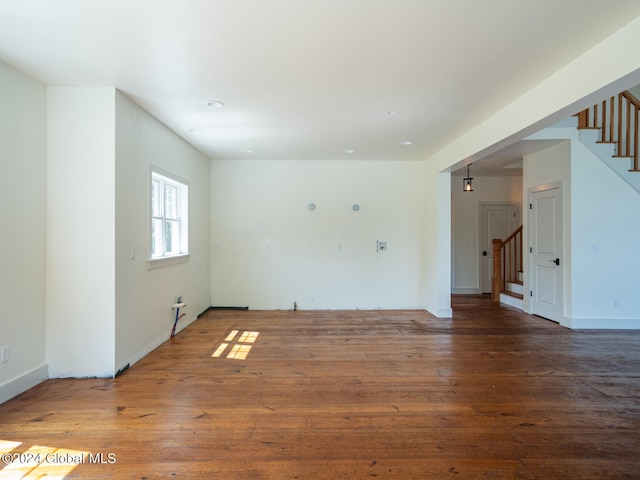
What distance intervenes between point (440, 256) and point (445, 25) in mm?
3799

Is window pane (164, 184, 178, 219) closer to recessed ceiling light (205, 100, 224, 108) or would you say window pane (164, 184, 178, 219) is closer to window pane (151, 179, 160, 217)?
window pane (151, 179, 160, 217)

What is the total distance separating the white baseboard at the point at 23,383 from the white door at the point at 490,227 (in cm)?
783

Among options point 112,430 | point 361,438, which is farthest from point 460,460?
point 112,430

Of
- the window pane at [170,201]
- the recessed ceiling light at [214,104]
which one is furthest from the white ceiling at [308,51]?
the window pane at [170,201]

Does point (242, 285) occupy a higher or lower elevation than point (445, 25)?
lower

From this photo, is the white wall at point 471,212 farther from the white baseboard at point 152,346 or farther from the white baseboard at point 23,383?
the white baseboard at point 23,383

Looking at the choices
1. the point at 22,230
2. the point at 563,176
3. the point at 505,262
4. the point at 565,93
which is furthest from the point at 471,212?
the point at 22,230

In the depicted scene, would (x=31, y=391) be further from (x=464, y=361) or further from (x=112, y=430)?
(x=464, y=361)

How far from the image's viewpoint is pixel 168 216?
176 inches

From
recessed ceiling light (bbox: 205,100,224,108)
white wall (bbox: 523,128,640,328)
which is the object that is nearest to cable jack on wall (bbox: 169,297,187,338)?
recessed ceiling light (bbox: 205,100,224,108)

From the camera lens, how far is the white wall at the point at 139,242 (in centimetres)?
312

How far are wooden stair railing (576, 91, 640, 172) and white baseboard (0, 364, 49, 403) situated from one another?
7068mm

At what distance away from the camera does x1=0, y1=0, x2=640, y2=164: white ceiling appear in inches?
76.2

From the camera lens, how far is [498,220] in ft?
24.9
